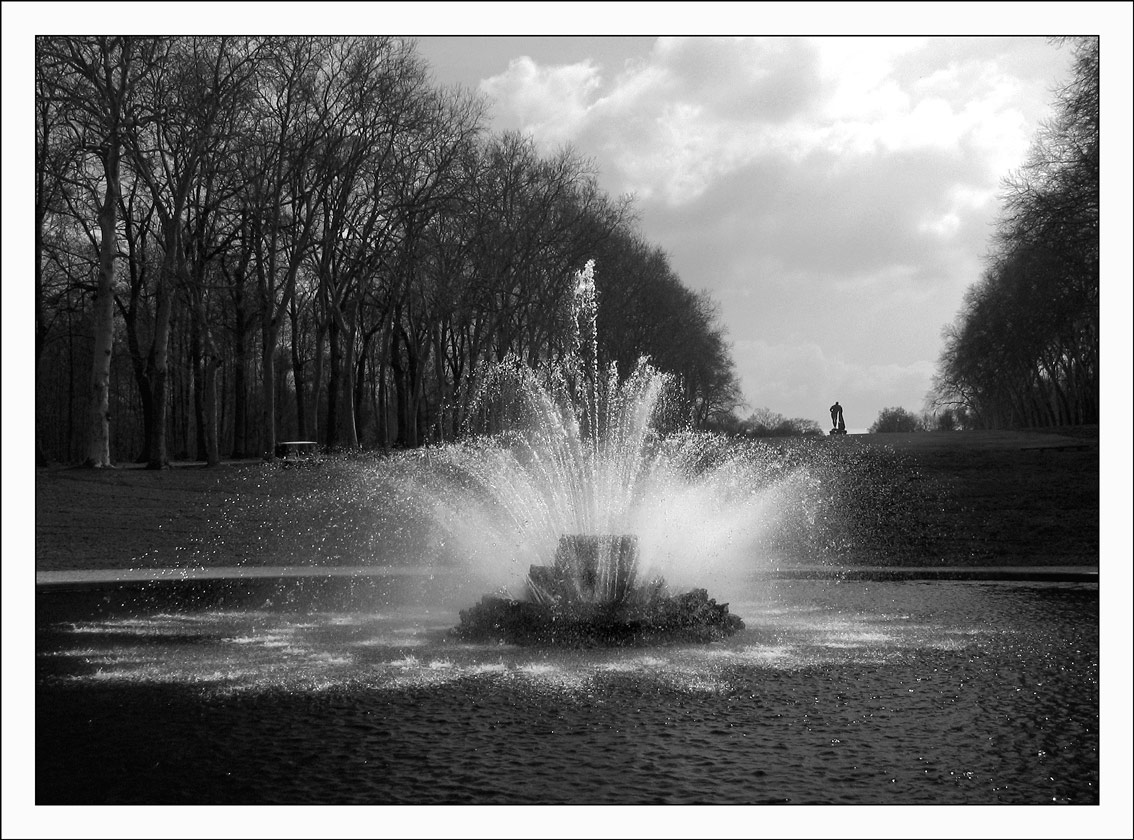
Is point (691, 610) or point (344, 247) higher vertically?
point (344, 247)

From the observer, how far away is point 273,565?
2075cm

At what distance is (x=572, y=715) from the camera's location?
27.2 feet

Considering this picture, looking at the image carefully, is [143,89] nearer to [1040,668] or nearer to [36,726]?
[36,726]

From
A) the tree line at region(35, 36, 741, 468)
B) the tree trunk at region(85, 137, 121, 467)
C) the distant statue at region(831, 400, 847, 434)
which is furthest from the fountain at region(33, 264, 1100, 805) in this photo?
the distant statue at region(831, 400, 847, 434)

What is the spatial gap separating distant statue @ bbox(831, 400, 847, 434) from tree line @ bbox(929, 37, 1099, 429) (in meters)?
7.96

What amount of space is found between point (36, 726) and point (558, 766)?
4.05 metres

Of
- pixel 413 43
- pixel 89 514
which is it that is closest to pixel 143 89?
pixel 413 43

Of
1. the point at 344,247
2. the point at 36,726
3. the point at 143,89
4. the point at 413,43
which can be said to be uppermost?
the point at 413,43

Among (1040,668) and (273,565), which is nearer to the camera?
(1040,668)

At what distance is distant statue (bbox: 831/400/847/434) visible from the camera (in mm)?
48062

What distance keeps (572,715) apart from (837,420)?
139 ft

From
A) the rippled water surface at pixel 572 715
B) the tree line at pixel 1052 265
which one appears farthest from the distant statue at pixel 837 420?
the rippled water surface at pixel 572 715

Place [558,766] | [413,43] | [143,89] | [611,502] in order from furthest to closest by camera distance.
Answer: [413,43], [143,89], [611,502], [558,766]

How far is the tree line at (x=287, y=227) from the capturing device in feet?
103
